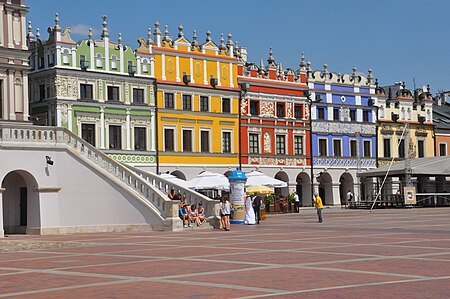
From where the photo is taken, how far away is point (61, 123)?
50812 millimetres

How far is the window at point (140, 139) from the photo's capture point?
55188 mm

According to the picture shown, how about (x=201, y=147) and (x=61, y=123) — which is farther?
(x=201, y=147)

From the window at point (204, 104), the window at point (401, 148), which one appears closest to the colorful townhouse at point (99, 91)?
the window at point (204, 104)

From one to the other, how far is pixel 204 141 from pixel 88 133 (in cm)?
999

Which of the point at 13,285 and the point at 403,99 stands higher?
the point at 403,99

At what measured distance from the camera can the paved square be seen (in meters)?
12.8

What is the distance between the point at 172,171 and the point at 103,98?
7259mm

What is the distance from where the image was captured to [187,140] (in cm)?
5844

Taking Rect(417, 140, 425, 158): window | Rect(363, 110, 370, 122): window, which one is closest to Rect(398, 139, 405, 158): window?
Rect(417, 140, 425, 158): window

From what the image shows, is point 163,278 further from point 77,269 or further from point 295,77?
point 295,77

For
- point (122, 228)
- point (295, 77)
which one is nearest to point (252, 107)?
point (295, 77)

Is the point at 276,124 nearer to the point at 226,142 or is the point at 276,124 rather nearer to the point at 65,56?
the point at 226,142

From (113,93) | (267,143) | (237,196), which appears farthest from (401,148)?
(237,196)

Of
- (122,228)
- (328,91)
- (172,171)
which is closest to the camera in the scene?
(122,228)
